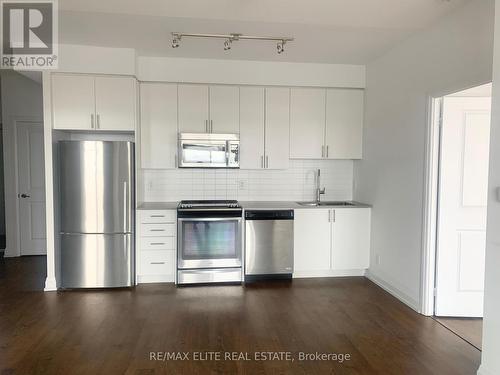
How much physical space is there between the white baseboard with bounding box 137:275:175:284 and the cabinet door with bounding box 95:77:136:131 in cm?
178

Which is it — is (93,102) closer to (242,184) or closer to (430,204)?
(242,184)

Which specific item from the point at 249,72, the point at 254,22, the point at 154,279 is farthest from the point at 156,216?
the point at 254,22

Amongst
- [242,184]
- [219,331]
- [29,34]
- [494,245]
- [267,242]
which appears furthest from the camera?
[242,184]

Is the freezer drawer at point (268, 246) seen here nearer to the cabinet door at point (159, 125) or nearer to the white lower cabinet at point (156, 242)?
the white lower cabinet at point (156, 242)

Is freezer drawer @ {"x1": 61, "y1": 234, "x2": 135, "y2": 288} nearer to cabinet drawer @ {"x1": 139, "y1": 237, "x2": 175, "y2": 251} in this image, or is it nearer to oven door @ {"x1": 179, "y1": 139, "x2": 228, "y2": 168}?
cabinet drawer @ {"x1": 139, "y1": 237, "x2": 175, "y2": 251}

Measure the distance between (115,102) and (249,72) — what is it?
5.49 ft

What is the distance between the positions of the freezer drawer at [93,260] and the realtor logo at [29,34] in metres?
1.98

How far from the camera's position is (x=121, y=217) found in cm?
397

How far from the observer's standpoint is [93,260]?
395 centimetres

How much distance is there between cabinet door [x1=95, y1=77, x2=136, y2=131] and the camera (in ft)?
13.1

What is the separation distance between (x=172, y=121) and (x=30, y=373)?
300 centimetres

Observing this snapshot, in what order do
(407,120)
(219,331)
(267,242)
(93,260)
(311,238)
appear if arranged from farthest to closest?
(311,238) < (267,242) < (93,260) < (407,120) < (219,331)

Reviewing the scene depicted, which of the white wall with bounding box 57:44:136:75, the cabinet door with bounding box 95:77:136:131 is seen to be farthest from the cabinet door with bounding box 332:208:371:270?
the white wall with bounding box 57:44:136:75

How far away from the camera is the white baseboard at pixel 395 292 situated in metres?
3.48
